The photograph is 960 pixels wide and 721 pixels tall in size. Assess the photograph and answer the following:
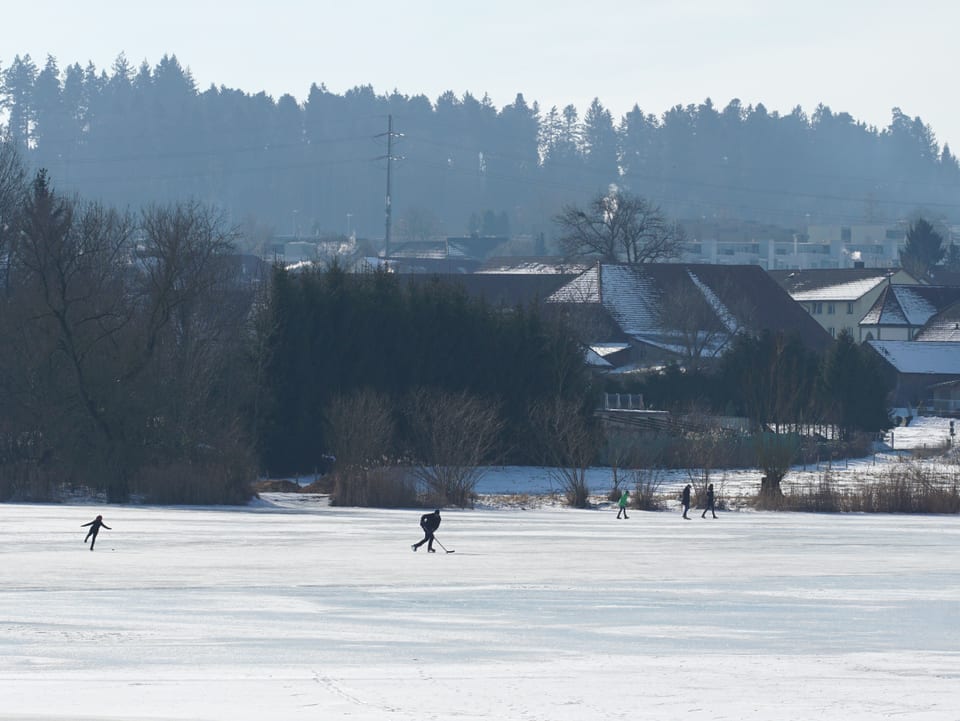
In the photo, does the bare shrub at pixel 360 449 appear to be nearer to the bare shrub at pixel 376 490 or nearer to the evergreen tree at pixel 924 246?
the bare shrub at pixel 376 490

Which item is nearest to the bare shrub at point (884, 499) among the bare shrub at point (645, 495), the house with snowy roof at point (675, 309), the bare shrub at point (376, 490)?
the bare shrub at point (645, 495)

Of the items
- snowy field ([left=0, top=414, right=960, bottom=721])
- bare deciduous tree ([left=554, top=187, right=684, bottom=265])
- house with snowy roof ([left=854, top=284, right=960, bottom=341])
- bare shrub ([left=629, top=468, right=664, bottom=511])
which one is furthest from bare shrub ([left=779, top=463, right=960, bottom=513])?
house with snowy roof ([left=854, top=284, right=960, bottom=341])

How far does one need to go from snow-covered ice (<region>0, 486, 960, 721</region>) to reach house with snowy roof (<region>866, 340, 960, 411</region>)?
5741cm

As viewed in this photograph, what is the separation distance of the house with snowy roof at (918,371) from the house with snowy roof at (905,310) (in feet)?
50.2

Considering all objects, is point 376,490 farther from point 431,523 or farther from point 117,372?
point 431,523

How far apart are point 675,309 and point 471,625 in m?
63.4

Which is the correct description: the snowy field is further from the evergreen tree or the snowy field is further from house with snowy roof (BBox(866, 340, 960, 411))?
the evergreen tree

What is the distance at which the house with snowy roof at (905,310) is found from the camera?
343ft

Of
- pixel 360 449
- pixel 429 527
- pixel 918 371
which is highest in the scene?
pixel 918 371

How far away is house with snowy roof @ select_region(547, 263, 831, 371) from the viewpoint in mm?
78062

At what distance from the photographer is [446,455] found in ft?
126

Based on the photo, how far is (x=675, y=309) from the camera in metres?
79.7

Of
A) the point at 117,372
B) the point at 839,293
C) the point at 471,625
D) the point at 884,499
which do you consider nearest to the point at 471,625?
the point at 471,625

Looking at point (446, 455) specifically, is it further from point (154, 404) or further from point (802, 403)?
point (802, 403)
